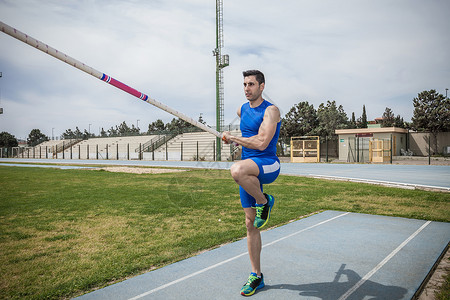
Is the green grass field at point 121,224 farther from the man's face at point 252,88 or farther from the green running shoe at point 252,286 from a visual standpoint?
the man's face at point 252,88

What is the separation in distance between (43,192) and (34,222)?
5.60 m

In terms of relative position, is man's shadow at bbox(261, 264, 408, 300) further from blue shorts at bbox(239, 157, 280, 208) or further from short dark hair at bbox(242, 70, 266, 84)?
short dark hair at bbox(242, 70, 266, 84)

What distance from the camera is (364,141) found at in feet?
102

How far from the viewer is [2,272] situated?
4.08m

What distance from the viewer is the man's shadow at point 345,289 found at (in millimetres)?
3299

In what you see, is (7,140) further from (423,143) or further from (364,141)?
(423,143)

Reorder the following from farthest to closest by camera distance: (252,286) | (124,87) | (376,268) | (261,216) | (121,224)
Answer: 1. (121,224)
2. (376,268)
3. (124,87)
4. (252,286)
5. (261,216)

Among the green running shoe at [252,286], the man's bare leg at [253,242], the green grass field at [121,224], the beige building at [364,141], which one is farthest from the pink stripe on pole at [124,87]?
the beige building at [364,141]

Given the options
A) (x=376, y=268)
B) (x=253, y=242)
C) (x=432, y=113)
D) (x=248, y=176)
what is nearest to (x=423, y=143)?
(x=432, y=113)

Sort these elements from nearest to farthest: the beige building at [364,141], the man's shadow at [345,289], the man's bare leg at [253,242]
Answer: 1. the man's shadow at [345,289]
2. the man's bare leg at [253,242]
3. the beige building at [364,141]

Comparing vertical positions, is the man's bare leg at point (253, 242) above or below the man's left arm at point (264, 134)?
below

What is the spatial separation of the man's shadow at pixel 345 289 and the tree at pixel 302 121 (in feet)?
156

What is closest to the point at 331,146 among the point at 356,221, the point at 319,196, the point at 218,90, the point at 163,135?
the point at 218,90

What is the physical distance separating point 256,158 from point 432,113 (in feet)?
162
